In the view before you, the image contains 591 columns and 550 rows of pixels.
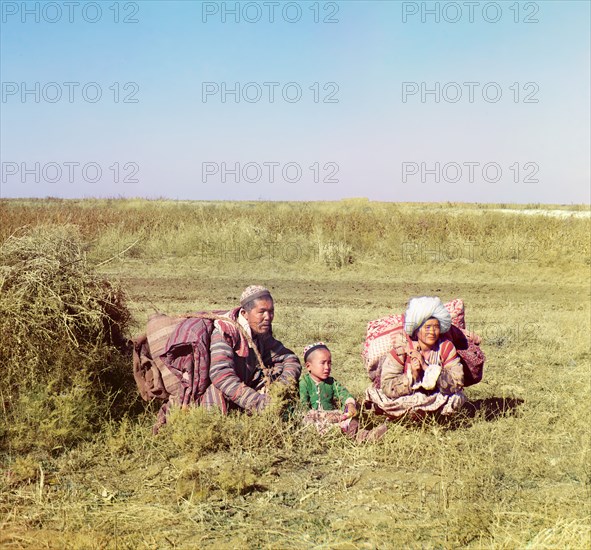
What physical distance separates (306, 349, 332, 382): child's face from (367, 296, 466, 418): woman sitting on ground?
0.41m

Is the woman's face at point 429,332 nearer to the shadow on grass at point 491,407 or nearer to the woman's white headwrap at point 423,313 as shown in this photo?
the woman's white headwrap at point 423,313

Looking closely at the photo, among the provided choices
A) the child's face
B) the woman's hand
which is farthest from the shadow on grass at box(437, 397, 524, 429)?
the child's face

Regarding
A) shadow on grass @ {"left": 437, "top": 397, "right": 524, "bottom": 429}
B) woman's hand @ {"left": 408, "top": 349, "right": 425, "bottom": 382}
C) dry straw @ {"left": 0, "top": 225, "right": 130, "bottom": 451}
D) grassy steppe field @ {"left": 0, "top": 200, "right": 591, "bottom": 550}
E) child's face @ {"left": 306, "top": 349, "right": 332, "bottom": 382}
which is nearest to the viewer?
grassy steppe field @ {"left": 0, "top": 200, "right": 591, "bottom": 550}

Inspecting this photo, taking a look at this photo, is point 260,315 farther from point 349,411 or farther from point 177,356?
point 349,411

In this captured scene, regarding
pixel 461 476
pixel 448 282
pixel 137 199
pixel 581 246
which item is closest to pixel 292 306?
pixel 448 282

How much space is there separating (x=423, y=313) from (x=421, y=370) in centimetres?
43

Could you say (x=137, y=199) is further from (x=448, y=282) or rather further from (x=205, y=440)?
(x=205, y=440)

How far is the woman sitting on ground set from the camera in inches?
211

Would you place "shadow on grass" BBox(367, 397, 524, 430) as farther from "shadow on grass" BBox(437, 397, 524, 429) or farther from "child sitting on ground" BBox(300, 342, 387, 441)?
"child sitting on ground" BBox(300, 342, 387, 441)

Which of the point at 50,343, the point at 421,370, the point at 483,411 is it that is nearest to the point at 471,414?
the point at 483,411

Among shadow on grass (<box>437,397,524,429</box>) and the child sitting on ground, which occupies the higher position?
the child sitting on ground

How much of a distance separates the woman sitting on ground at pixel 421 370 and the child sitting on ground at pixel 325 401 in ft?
0.72

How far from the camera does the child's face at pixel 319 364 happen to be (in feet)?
17.8

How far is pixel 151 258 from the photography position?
17219 mm
